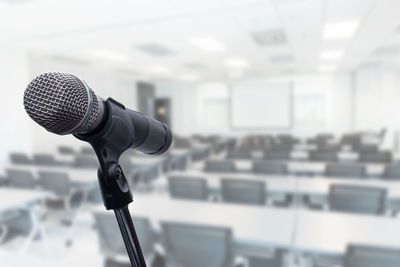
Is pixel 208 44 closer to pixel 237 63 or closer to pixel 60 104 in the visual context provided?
pixel 237 63

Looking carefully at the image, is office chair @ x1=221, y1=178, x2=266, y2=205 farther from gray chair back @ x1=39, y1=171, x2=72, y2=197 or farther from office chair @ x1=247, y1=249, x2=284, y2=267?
gray chair back @ x1=39, y1=171, x2=72, y2=197

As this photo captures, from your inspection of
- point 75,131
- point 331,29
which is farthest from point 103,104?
point 331,29

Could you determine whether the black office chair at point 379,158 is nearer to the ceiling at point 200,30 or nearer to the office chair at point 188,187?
the ceiling at point 200,30

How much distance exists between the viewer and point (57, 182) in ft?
11.4

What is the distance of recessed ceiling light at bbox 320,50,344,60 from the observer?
Result: 6988 mm

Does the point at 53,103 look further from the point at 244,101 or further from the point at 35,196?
the point at 244,101

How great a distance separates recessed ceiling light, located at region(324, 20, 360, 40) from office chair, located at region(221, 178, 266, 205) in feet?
11.4

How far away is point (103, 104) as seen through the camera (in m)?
0.45

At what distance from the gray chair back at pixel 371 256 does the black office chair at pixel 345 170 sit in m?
2.29

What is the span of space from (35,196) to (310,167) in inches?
141

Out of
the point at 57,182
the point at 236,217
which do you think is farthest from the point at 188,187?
the point at 57,182

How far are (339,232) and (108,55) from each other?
6.30m


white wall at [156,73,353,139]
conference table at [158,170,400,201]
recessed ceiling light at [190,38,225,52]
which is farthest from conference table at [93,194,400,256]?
white wall at [156,73,353,139]

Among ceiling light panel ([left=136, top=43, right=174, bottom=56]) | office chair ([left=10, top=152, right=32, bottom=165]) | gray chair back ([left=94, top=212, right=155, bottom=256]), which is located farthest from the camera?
ceiling light panel ([left=136, top=43, right=174, bottom=56])
